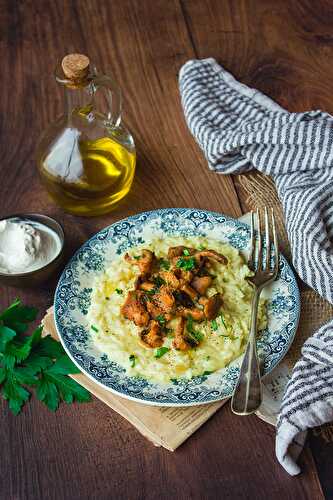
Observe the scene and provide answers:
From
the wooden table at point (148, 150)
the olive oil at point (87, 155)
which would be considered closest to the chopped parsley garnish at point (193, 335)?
the wooden table at point (148, 150)

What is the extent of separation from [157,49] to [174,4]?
384 millimetres

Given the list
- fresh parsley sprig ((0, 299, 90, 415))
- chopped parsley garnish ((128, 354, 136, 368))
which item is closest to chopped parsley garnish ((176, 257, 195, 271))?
chopped parsley garnish ((128, 354, 136, 368))

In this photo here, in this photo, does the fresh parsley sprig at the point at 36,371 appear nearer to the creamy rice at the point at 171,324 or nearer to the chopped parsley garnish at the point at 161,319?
the creamy rice at the point at 171,324

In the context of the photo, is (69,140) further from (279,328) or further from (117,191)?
(279,328)

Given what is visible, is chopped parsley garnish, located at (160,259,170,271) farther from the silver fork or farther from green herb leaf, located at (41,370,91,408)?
green herb leaf, located at (41,370,91,408)

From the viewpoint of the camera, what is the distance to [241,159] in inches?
101

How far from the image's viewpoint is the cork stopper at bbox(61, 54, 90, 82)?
213 cm

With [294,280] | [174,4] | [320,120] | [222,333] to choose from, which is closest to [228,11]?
[174,4]

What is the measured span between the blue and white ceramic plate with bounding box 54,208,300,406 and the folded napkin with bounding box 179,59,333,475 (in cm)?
9

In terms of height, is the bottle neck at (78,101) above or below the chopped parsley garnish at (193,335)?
above

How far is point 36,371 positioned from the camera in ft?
6.53

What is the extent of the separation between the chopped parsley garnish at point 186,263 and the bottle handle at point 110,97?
1.96 feet

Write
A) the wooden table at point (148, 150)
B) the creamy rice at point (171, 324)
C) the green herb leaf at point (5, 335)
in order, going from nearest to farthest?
the wooden table at point (148, 150), the creamy rice at point (171, 324), the green herb leaf at point (5, 335)

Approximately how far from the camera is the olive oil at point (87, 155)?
2.34 metres
